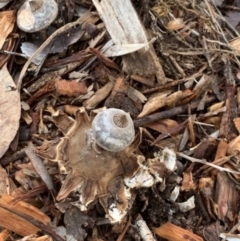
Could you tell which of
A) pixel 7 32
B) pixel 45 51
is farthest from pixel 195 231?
pixel 7 32

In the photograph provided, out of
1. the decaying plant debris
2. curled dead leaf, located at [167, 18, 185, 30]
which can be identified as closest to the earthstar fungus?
the decaying plant debris

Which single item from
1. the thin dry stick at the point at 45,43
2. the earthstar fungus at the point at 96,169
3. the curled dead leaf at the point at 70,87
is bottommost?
the earthstar fungus at the point at 96,169

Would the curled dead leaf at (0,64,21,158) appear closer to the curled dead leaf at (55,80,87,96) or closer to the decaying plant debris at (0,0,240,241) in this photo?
the decaying plant debris at (0,0,240,241)

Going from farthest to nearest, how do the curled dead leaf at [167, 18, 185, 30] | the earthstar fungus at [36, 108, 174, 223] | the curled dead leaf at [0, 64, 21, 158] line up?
the curled dead leaf at [167, 18, 185, 30], the curled dead leaf at [0, 64, 21, 158], the earthstar fungus at [36, 108, 174, 223]

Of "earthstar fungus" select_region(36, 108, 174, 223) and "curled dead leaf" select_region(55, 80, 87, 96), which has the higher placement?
"curled dead leaf" select_region(55, 80, 87, 96)

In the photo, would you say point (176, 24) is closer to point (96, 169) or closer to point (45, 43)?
point (45, 43)

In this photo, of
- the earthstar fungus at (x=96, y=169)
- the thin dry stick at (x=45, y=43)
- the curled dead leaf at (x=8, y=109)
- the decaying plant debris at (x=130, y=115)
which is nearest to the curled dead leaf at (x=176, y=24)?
the decaying plant debris at (x=130, y=115)

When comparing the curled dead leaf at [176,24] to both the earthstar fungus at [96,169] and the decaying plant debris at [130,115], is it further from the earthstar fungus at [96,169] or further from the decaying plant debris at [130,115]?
the earthstar fungus at [96,169]

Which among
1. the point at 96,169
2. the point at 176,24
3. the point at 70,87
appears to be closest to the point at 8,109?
the point at 70,87

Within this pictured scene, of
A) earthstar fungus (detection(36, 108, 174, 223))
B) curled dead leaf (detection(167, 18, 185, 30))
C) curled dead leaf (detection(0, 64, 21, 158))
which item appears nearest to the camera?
earthstar fungus (detection(36, 108, 174, 223))
